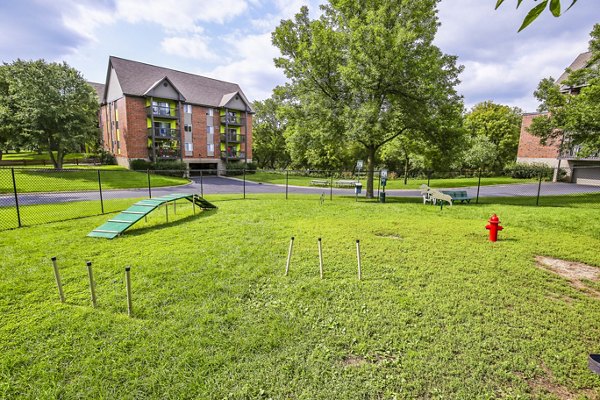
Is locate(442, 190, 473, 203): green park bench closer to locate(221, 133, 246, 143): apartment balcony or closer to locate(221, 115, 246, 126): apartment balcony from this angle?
locate(221, 133, 246, 143): apartment balcony

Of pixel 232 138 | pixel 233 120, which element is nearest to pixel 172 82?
pixel 233 120

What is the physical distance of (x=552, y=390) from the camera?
9.93 ft

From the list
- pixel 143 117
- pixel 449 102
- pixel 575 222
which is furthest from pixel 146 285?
pixel 143 117

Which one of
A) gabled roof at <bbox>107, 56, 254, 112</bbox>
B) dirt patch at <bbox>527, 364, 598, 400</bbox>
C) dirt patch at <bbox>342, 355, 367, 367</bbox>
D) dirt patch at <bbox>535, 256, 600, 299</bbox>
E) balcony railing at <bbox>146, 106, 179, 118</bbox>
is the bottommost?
dirt patch at <bbox>342, 355, 367, 367</bbox>

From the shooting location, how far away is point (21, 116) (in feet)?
86.0

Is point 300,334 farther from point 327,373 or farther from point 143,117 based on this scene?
point 143,117

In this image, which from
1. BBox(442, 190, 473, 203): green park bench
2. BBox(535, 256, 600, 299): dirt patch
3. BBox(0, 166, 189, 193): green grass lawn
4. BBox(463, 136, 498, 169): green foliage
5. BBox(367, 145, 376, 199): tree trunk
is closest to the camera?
BBox(535, 256, 600, 299): dirt patch

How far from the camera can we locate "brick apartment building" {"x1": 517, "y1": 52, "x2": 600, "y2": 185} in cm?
2827

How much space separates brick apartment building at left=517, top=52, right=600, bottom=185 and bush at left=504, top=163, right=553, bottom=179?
806 millimetres

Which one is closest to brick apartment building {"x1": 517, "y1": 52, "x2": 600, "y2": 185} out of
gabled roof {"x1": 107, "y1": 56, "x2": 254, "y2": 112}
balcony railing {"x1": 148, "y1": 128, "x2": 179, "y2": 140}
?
balcony railing {"x1": 148, "y1": 128, "x2": 179, "y2": 140}

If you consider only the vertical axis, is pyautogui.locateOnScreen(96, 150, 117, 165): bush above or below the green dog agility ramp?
above

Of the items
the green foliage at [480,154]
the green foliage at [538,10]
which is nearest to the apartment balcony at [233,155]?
the green foliage at [480,154]

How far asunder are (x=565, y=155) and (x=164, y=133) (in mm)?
45473

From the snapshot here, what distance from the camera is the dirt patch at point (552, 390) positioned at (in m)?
2.95
